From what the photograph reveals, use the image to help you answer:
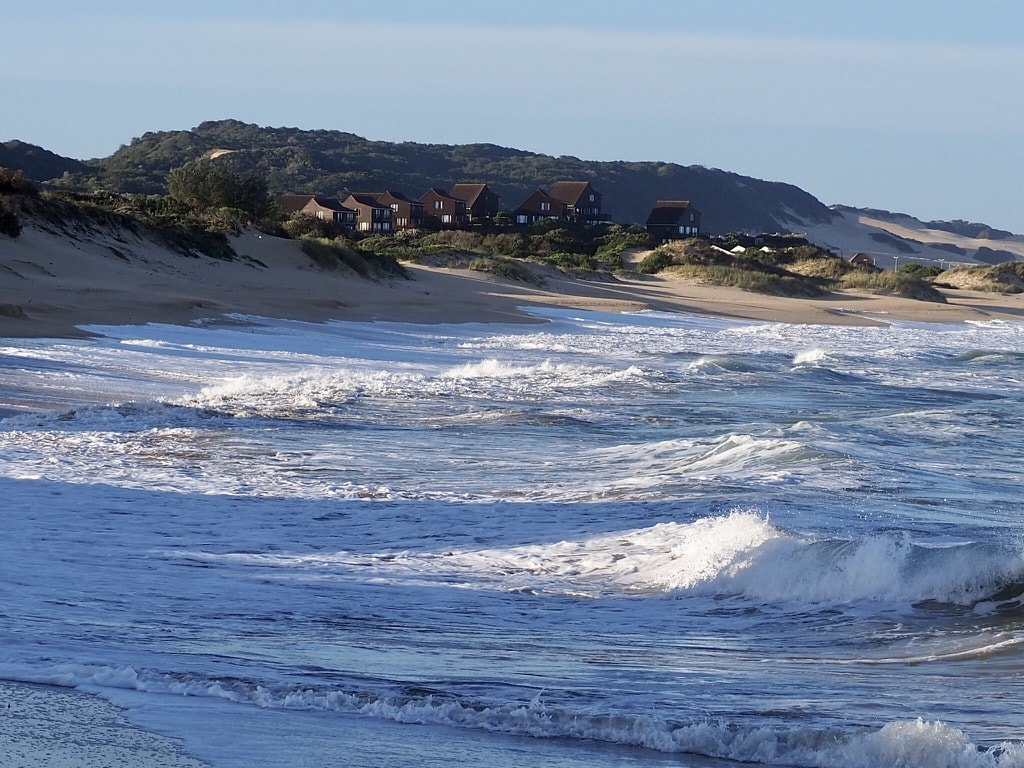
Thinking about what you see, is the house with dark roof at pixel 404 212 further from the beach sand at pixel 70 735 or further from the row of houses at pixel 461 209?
the beach sand at pixel 70 735

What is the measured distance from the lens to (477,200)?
95000 mm

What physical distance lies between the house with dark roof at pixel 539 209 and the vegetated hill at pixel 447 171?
21.5m

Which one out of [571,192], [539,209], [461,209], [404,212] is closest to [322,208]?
[404,212]

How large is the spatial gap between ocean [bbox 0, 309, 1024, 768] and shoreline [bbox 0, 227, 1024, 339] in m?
5.78

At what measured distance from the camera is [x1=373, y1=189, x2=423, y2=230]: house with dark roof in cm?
8788

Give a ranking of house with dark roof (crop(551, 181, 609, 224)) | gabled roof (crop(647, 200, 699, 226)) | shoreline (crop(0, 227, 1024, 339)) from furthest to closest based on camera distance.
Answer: gabled roof (crop(647, 200, 699, 226))
house with dark roof (crop(551, 181, 609, 224))
shoreline (crop(0, 227, 1024, 339))

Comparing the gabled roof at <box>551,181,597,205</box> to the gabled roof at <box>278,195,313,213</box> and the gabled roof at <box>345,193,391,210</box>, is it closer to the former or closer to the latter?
the gabled roof at <box>345,193,391,210</box>

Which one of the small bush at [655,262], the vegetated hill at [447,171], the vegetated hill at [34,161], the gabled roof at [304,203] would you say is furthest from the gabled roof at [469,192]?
the small bush at [655,262]

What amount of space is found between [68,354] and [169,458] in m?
6.27

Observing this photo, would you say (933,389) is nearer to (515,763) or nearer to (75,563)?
(75,563)

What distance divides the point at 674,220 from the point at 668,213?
1.28 meters

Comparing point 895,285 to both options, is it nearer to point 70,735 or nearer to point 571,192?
point 571,192

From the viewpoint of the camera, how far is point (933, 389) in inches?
836

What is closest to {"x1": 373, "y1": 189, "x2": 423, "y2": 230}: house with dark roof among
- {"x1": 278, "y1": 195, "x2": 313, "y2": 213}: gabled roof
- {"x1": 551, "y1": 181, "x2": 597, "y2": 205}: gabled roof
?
{"x1": 278, "y1": 195, "x2": 313, "y2": 213}: gabled roof
